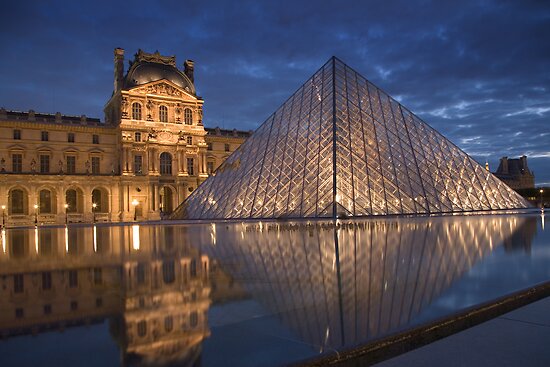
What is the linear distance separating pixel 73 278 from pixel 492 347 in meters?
5.12

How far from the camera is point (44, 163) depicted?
44188 millimetres

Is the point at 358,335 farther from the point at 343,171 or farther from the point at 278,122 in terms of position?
the point at 278,122

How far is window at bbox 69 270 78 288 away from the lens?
5.37m

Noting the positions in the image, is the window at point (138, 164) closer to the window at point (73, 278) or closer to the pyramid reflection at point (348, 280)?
the pyramid reflection at point (348, 280)

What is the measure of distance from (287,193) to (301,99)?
7857 mm

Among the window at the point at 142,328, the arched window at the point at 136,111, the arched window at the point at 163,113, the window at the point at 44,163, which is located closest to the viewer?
the window at the point at 142,328

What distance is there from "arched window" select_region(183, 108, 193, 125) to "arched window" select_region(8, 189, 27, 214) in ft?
57.4

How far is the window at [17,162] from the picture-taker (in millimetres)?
42594

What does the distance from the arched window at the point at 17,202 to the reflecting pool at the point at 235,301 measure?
38.8 meters

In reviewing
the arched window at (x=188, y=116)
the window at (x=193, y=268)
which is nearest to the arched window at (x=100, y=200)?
the arched window at (x=188, y=116)

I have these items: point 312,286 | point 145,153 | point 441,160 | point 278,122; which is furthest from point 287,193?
point 145,153

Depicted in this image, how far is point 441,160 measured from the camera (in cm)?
2745

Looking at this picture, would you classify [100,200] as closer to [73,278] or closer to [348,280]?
[73,278]

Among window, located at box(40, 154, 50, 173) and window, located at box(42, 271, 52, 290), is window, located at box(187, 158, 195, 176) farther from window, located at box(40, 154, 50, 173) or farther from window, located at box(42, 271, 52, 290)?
window, located at box(42, 271, 52, 290)
